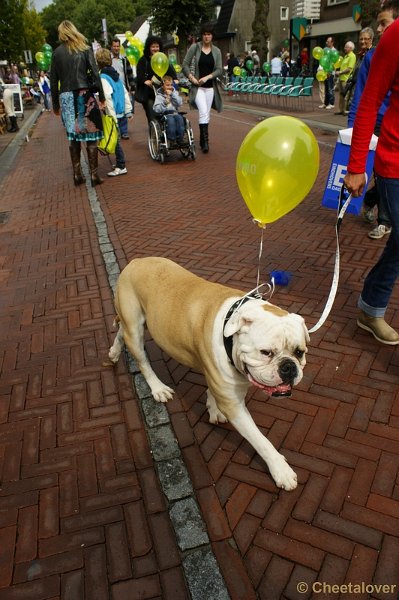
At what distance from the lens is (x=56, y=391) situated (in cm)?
315

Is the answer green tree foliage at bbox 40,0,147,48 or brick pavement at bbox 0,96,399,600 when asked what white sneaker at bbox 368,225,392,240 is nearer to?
brick pavement at bbox 0,96,399,600

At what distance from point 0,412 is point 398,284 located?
3689 millimetres

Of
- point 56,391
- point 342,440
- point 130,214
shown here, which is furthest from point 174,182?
point 342,440

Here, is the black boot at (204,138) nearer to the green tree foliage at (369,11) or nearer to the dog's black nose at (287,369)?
the dog's black nose at (287,369)

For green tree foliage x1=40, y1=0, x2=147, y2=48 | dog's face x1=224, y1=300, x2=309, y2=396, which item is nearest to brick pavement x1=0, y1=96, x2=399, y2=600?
dog's face x1=224, y1=300, x2=309, y2=396

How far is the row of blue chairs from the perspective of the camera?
1603cm

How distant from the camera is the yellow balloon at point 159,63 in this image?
30.2 feet

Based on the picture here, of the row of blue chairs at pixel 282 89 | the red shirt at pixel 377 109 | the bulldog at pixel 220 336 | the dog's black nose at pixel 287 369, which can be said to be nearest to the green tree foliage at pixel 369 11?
the row of blue chairs at pixel 282 89

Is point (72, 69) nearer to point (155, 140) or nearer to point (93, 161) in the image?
point (93, 161)

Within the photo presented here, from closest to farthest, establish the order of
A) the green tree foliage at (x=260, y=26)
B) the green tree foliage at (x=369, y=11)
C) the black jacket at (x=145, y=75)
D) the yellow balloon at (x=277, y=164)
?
the yellow balloon at (x=277, y=164) → the black jacket at (x=145, y=75) → the green tree foliage at (x=369, y=11) → the green tree foliage at (x=260, y=26)

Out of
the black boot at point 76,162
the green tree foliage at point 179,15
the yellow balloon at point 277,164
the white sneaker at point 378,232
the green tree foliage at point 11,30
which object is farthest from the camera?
the green tree foliage at point 179,15

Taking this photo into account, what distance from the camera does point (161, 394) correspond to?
9.77 ft

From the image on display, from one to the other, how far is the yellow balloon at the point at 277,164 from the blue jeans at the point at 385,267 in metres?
0.60

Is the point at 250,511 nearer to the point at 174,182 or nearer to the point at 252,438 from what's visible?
the point at 252,438
